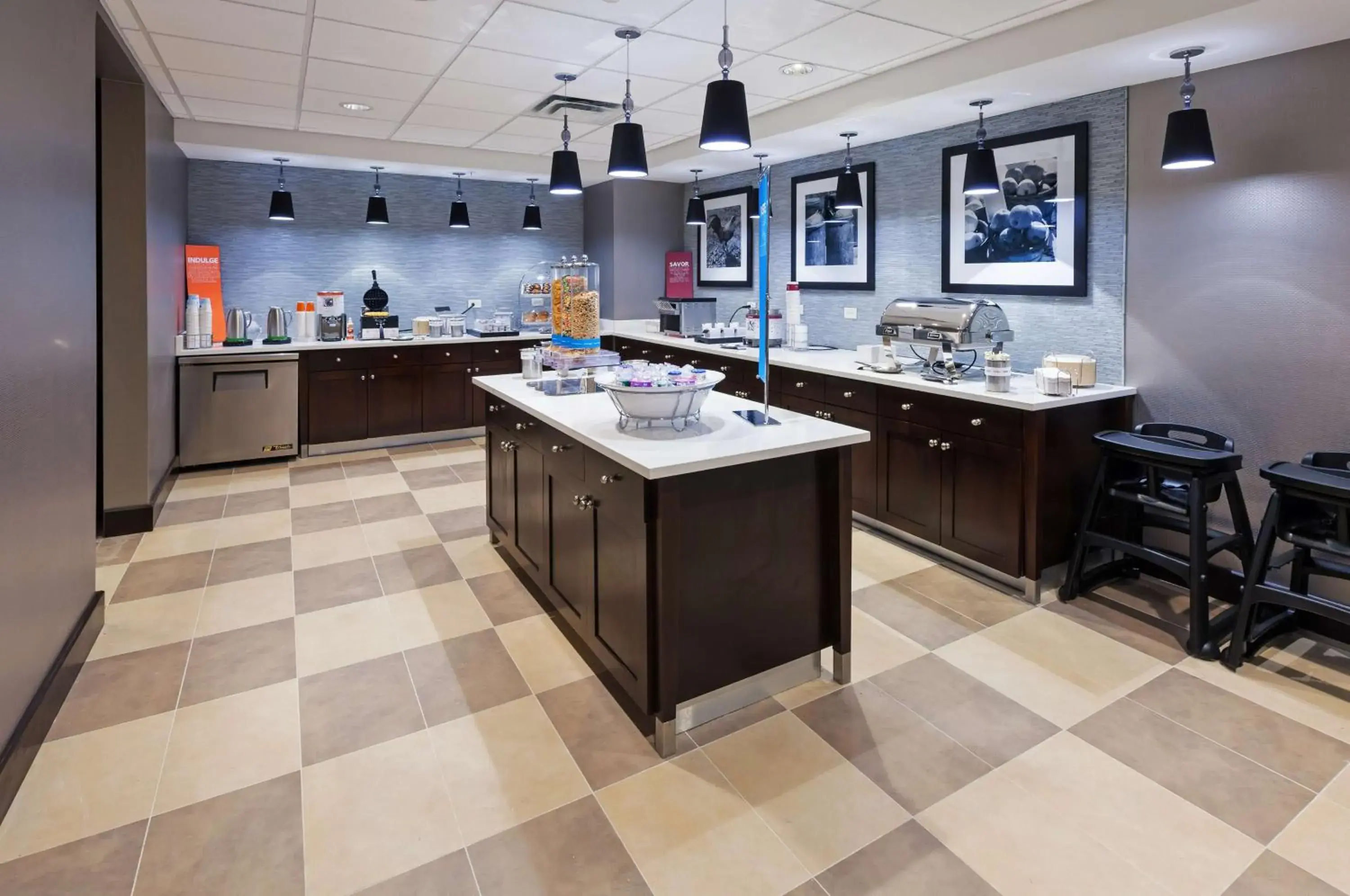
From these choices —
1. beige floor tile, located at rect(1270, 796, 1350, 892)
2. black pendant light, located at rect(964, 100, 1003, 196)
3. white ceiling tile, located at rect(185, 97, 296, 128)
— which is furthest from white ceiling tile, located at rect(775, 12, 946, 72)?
white ceiling tile, located at rect(185, 97, 296, 128)

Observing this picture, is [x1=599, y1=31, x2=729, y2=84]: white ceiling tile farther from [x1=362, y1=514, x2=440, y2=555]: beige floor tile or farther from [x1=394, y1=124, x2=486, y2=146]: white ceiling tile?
[x1=362, y1=514, x2=440, y2=555]: beige floor tile

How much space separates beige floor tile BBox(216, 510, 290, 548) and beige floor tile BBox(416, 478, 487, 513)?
818mm

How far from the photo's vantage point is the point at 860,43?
3.63 meters

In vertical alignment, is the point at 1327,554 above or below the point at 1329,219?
below

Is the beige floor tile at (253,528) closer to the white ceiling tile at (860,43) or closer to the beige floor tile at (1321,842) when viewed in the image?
the white ceiling tile at (860,43)

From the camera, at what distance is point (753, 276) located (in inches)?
270

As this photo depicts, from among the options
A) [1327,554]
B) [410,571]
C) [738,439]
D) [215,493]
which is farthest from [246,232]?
[1327,554]

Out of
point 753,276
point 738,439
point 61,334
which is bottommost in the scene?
point 738,439

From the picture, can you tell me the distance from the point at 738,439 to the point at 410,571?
215 centimetres

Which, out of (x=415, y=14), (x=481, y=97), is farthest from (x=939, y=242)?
(x=415, y=14)

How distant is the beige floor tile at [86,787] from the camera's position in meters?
2.00

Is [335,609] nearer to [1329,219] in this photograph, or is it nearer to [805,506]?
[805,506]

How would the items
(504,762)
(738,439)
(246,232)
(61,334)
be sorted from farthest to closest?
(246,232) → (61,334) → (738,439) → (504,762)

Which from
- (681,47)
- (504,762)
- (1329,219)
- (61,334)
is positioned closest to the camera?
(504,762)
